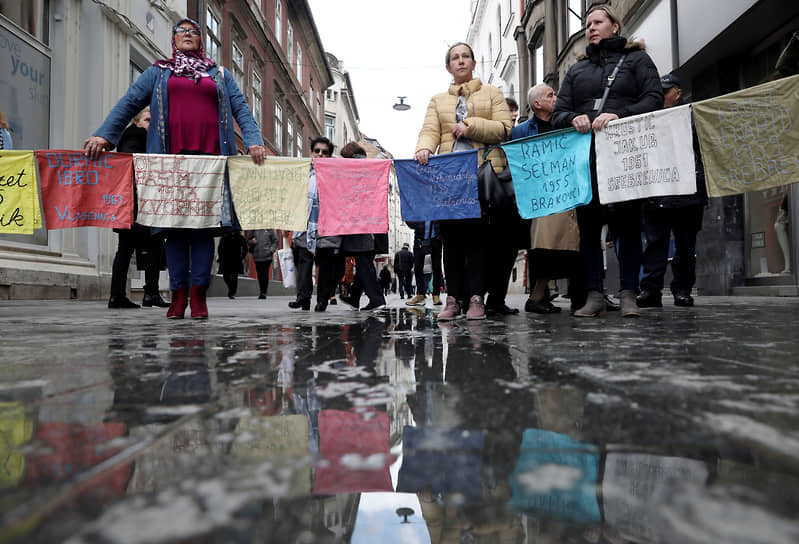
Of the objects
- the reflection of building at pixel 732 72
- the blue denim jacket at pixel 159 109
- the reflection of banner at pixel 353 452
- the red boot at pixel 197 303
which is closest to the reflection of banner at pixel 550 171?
the blue denim jacket at pixel 159 109

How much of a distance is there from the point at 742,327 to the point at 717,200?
6363 mm

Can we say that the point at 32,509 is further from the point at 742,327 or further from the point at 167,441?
the point at 742,327

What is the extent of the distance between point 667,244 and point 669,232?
4.2 inches

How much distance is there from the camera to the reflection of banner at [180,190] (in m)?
3.93

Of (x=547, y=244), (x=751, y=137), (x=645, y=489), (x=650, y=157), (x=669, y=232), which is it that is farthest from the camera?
(x=669, y=232)

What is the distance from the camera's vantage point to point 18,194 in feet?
13.3

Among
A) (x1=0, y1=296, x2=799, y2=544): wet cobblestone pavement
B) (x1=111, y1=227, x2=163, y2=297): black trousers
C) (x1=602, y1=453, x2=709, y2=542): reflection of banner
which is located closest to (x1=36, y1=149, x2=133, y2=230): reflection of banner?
(x1=111, y1=227, x2=163, y2=297): black trousers

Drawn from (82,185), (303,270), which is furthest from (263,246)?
(82,185)

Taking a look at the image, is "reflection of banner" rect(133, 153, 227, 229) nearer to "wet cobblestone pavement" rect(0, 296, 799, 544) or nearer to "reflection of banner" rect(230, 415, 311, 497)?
"wet cobblestone pavement" rect(0, 296, 799, 544)

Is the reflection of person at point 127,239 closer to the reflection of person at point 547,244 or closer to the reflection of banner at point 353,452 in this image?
the reflection of person at point 547,244

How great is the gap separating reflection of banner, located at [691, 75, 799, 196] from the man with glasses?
3.26m

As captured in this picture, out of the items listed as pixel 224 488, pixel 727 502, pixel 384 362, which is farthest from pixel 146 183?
pixel 727 502

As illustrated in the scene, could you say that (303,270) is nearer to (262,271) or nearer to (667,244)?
(667,244)

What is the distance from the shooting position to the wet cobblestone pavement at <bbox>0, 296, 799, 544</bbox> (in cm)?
49
